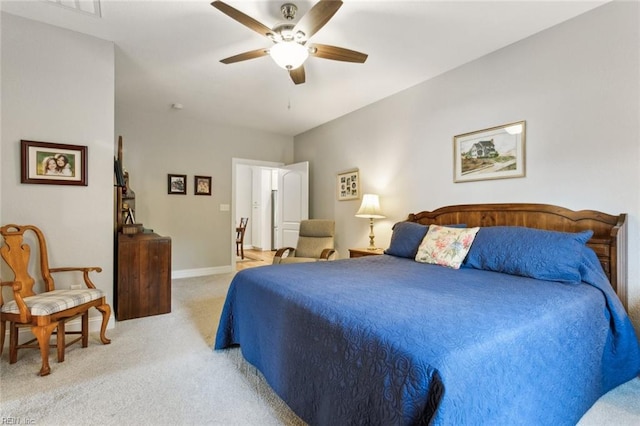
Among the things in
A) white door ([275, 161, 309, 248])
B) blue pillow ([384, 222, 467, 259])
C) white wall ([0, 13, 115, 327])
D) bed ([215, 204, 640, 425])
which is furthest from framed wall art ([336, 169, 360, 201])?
white wall ([0, 13, 115, 327])

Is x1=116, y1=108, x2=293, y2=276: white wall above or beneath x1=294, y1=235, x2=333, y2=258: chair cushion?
above

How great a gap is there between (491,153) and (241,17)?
2397mm

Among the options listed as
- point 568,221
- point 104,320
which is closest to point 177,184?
point 104,320

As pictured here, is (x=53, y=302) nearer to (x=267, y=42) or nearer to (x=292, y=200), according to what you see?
(x=267, y=42)

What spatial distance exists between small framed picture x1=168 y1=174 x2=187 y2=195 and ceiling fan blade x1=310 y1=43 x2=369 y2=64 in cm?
349

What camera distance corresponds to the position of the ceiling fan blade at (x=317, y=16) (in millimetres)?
1763

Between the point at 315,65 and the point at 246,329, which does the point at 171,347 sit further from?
the point at 315,65

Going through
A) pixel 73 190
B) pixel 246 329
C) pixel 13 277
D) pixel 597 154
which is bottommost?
pixel 246 329

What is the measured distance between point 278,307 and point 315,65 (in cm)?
249

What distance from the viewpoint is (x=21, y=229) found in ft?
7.71

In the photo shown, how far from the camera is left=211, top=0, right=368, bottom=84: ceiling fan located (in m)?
1.84

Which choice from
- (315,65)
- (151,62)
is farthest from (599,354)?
(151,62)

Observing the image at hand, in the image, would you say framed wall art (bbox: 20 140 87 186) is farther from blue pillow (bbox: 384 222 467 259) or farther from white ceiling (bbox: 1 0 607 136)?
blue pillow (bbox: 384 222 467 259)

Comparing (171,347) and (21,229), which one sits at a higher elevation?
(21,229)
